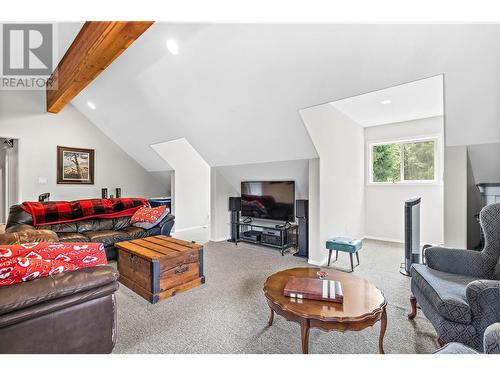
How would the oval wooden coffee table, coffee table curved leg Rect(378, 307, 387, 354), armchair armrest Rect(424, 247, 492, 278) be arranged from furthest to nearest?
1. armchair armrest Rect(424, 247, 492, 278)
2. coffee table curved leg Rect(378, 307, 387, 354)
3. the oval wooden coffee table

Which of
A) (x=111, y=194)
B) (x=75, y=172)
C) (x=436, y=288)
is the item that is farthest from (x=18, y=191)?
(x=436, y=288)

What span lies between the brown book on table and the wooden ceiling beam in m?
2.43

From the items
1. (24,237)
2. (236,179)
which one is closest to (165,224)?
(236,179)

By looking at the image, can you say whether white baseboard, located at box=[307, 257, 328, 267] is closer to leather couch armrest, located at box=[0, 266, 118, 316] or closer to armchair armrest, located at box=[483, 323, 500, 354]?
armchair armrest, located at box=[483, 323, 500, 354]

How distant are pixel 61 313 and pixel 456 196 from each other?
3.61 meters

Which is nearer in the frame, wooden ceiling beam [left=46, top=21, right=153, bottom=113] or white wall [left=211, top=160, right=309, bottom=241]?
wooden ceiling beam [left=46, top=21, right=153, bottom=113]

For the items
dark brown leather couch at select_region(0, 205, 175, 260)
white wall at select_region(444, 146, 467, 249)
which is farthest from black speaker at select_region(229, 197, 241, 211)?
white wall at select_region(444, 146, 467, 249)

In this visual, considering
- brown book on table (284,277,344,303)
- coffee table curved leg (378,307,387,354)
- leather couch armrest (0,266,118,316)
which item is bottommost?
coffee table curved leg (378,307,387,354)

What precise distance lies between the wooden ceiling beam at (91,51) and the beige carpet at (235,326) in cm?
251

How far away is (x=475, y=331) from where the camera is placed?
1.37 meters

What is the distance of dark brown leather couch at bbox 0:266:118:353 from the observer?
112 cm

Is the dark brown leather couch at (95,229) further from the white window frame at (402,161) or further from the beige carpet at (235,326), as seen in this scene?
the white window frame at (402,161)

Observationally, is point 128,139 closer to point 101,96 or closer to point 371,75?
point 101,96

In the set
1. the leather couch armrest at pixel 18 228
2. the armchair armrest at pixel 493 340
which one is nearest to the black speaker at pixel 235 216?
the leather couch armrest at pixel 18 228
